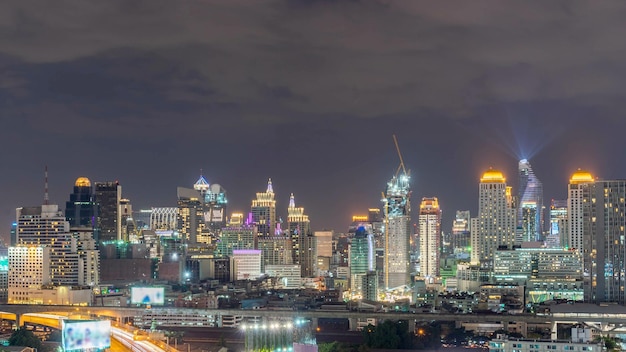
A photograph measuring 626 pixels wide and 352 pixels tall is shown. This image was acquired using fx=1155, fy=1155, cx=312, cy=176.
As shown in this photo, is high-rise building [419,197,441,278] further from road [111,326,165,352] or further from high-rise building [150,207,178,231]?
road [111,326,165,352]

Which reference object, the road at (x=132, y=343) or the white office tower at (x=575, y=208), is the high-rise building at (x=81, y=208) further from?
the road at (x=132, y=343)

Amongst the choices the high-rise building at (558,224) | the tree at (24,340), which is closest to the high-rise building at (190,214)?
the high-rise building at (558,224)

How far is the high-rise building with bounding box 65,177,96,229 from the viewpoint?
234 ft

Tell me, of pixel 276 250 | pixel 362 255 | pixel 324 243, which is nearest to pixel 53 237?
pixel 362 255

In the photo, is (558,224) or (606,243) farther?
(558,224)

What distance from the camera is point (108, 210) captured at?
7269 cm

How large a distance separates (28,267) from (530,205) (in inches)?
1309

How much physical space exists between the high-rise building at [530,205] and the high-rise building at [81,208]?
26.3 meters

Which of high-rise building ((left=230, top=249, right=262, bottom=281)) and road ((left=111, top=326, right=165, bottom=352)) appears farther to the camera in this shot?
high-rise building ((left=230, top=249, right=262, bottom=281))

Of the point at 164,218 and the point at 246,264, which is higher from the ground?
the point at 164,218

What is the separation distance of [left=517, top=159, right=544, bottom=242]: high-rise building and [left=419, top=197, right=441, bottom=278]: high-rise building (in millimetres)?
5626

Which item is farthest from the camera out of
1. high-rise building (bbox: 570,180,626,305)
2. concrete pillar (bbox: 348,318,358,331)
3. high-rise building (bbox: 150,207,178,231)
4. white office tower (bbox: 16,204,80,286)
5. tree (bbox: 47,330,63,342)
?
high-rise building (bbox: 150,207,178,231)

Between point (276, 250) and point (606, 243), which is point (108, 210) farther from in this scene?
point (606, 243)

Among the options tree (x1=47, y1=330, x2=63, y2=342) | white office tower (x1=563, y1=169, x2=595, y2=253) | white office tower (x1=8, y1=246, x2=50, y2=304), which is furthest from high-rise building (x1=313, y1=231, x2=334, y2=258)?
tree (x1=47, y1=330, x2=63, y2=342)
